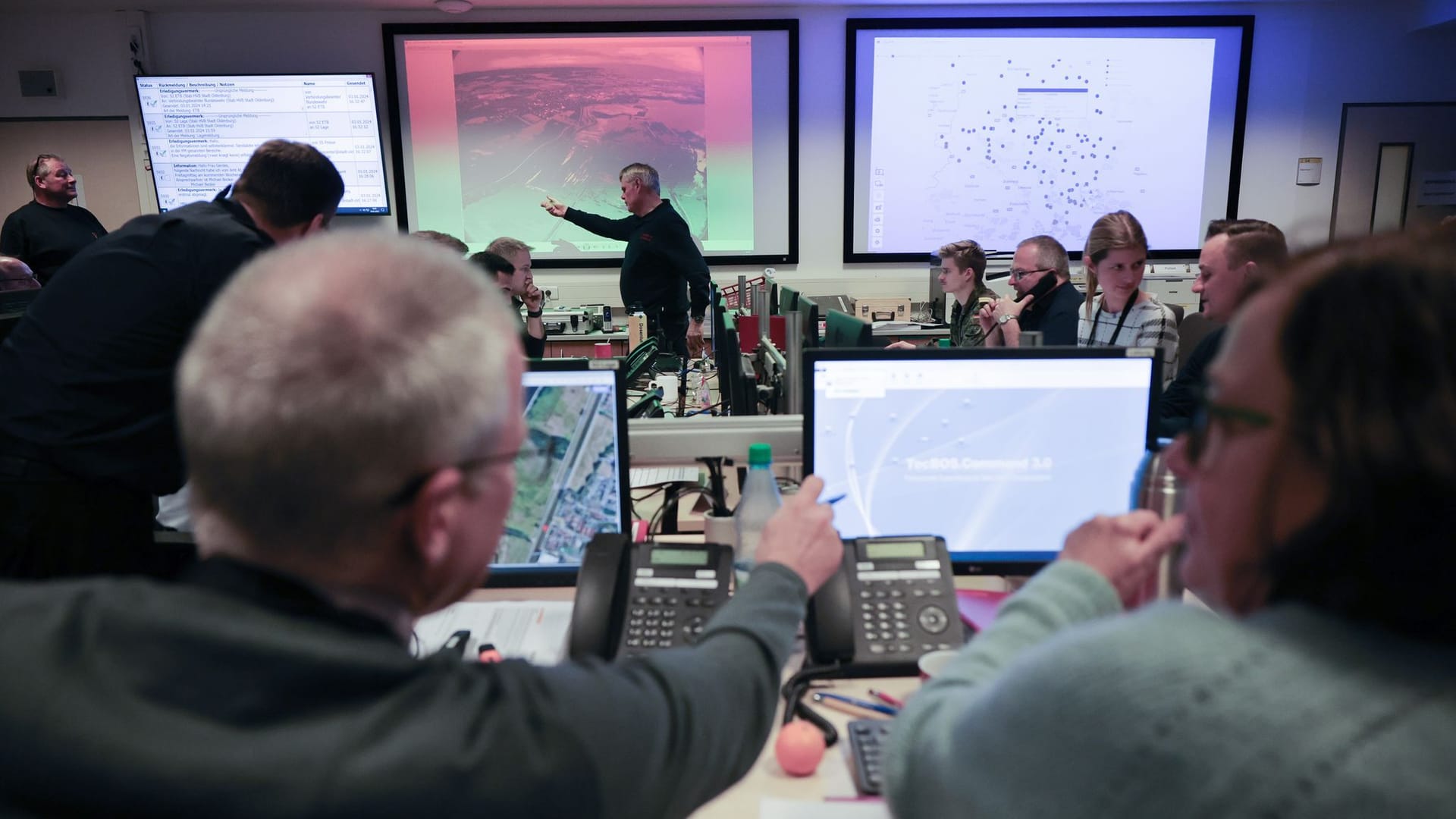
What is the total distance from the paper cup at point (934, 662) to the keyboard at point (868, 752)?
8 centimetres

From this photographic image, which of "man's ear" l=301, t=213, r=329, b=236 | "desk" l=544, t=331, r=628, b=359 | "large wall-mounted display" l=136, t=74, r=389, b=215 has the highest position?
"large wall-mounted display" l=136, t=74, r=389, b=215

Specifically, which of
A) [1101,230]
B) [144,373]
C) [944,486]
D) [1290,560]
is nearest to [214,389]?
[1290,560]

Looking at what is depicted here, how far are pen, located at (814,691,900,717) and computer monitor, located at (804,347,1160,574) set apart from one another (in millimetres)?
274

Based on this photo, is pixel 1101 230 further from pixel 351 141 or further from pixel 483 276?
pixel 351 141

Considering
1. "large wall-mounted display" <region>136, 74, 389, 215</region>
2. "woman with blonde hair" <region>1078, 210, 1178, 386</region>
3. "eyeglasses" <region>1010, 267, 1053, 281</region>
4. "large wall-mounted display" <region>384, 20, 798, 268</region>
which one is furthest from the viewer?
"large wall-mounted display" <region>384, 20, 798, 268</region>

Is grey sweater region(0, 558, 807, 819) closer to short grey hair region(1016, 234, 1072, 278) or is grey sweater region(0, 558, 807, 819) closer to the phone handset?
the phone handset

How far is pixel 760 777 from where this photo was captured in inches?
37.7

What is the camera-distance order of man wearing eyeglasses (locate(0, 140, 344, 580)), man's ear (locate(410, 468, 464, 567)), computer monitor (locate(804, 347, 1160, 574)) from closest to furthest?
man's ear (locate(410, 468, 464, 567)), computer monitor (locate(804, 347, 1160, 574)), man wearing eyeglasses (locate(0, 140, 344, 580))

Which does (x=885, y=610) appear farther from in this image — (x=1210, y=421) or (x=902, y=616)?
(x=1210, y=421)

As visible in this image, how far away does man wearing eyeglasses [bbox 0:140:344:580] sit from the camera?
190 cm

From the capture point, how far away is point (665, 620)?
3.69ft

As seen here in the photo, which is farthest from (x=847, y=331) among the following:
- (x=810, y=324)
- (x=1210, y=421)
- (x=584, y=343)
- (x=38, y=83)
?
(x=38, y=83)

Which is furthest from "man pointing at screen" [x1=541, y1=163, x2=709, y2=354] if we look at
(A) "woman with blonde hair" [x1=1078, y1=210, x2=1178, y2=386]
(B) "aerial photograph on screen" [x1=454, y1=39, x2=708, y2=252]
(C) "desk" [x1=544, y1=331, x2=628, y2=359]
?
(A) "woman with blonde hair" [x1=1078, y1=210, x2=1178, y2=386]

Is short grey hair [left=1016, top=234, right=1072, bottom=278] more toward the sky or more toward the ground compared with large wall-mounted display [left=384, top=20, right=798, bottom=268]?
more toward the ground
